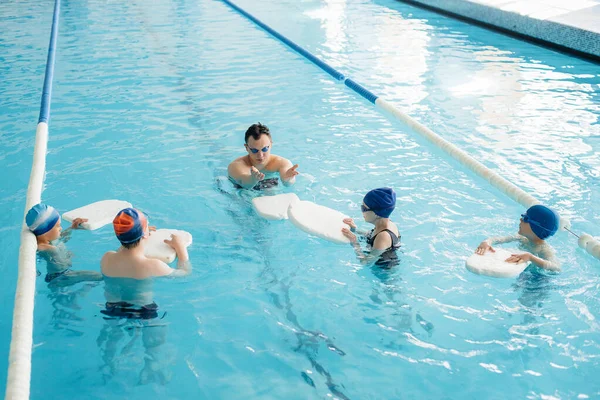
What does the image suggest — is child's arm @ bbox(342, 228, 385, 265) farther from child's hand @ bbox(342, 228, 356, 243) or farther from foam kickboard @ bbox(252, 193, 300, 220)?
foam kickboard @ bbox(252, 193, 300, 220)

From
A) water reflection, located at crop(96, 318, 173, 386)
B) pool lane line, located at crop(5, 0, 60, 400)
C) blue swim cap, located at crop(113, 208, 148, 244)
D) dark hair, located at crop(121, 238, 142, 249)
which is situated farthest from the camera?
dark hair, located at crop(121, 238, 142, 249)

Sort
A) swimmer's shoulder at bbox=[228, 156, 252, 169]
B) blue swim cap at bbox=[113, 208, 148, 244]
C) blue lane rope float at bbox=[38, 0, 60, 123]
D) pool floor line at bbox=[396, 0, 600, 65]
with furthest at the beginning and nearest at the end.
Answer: pool floor line at bbox=[396, 0, 600, 65], blue lane rope float at bbox=[38, 0, 60, 123], swimmer's shoulder at bbox=[228, 156, 252, 169], blue swim cap at bbox=[113, 208, 148, 244]

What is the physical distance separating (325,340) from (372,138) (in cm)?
A: 295

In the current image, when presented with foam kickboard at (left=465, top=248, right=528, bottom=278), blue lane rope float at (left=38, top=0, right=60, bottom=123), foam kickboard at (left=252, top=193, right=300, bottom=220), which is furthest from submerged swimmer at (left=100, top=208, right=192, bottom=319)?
blue lane rope float at (left=38, top=0, right=60, bottom=123)

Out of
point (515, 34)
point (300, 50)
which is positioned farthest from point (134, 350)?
point (515, 34)

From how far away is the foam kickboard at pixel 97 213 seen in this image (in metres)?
3.56

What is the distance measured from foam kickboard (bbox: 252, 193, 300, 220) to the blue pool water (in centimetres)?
9

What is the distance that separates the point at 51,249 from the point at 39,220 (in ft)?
0.69

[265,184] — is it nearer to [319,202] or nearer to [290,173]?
[290,173]

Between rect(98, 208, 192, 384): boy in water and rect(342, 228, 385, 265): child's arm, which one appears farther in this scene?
rect(342, 228, 385, 265): child's arm

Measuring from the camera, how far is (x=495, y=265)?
3.11 metres

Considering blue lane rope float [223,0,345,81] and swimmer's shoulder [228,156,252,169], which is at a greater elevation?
blue lane rope float [223,0,345,81]

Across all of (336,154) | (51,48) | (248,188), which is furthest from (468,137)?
(51,48)

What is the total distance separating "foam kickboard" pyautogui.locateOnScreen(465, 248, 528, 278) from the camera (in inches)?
120
